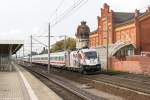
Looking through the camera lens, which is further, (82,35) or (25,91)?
(82,35)

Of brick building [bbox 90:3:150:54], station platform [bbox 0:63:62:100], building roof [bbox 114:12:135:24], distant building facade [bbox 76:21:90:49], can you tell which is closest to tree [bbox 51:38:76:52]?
distant building facade [bbox 76:21:90:49]

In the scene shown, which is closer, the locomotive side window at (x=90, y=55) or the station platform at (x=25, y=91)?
the station platform at (x=25, y=91)

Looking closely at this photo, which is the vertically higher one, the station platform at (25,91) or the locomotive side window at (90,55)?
the locomotive side window at (90,55)

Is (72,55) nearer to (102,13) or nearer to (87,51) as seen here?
(87,51)

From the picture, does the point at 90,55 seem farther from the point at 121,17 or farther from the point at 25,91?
the point at 121,17

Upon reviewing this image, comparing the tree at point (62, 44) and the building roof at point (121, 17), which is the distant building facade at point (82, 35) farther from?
the tree at point (62, 44)

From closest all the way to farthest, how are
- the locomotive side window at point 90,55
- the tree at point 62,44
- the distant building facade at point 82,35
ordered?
the locomotive side window at point 90,55, the distant building facade at point 82,35, the tree at point 62,44

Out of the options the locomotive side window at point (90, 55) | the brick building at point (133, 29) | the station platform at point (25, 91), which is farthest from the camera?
the brick building at point (133, 29)

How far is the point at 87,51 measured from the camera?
4641 cm

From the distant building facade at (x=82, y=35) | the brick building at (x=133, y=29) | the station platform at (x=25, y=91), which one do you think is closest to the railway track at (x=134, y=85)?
the station platform at (x=25, y=91)

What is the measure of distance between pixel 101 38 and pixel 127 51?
58.3 feet

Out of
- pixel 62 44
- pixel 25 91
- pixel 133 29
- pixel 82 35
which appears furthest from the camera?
pixel 62 44

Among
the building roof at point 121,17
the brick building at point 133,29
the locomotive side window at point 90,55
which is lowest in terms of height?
the locomotive side window at point 90,55

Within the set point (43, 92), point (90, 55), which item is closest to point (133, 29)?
point (90, 55)
